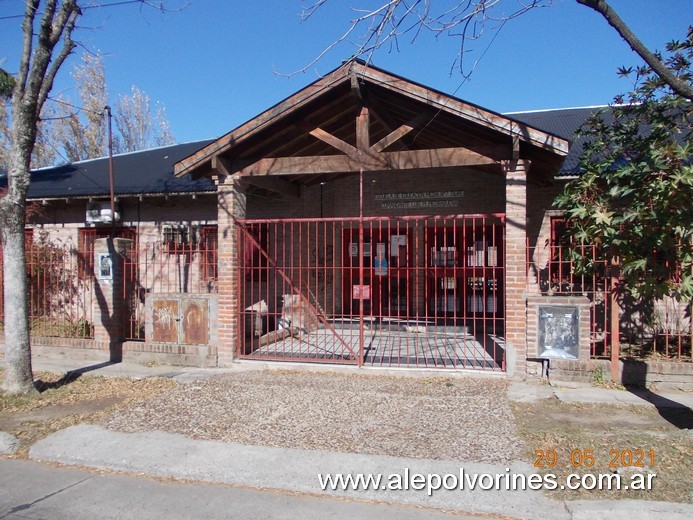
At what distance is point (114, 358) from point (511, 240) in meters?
7.12

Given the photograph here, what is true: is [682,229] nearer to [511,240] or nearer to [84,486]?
[511,240]

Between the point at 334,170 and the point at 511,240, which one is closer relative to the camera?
the point at 511,240

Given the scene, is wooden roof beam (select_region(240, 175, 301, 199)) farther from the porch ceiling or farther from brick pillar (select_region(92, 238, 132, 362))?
brick pillar (select_region(92, 238, 132, 362))

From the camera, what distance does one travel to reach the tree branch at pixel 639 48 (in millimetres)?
4668

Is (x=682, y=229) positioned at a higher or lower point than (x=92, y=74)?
lower

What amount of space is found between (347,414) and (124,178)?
977 cm

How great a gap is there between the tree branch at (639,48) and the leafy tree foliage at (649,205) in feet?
4.13

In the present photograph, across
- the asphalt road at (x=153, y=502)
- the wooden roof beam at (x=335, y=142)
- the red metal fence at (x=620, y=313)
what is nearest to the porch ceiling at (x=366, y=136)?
the wooden roof beam at (x=335, y=142)

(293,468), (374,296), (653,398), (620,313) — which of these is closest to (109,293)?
(374,296)

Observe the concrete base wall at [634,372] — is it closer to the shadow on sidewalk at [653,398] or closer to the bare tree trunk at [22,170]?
the shadow on sidewalk at [653,398]

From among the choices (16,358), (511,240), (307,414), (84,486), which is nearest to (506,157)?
(511,240)

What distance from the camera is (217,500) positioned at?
161 inches

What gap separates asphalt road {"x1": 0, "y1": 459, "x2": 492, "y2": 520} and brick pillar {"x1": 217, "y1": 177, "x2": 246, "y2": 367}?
12.6 feet

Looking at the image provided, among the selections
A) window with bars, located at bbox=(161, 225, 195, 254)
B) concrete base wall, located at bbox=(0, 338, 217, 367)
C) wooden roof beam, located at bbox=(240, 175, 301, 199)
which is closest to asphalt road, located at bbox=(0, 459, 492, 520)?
concrete base wall, located at bbox=(0, 338, 217, 367)
